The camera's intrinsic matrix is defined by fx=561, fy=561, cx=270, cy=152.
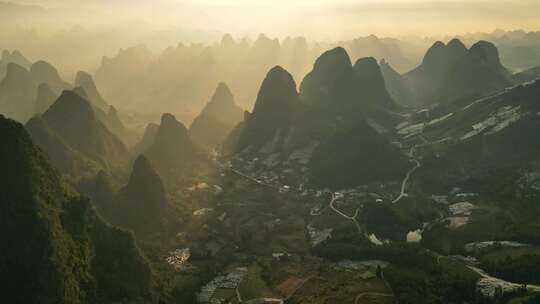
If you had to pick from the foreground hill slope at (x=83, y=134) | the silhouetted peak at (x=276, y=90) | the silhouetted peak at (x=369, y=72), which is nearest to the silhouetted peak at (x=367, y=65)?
the silhouetted peak at (x=369, y=72)

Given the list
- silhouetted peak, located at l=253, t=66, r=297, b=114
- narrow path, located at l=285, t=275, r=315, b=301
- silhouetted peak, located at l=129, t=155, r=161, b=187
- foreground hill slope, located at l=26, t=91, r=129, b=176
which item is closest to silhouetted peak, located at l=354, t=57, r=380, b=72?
silhouetted peak, located at l=253, t=66, r=297, b=114

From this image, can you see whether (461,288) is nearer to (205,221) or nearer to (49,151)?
(205,221)

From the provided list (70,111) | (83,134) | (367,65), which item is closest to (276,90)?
(367,65)

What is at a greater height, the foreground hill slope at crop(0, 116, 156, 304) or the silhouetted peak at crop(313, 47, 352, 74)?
the silhouetted peak at crop(313, 47, 352, 74)

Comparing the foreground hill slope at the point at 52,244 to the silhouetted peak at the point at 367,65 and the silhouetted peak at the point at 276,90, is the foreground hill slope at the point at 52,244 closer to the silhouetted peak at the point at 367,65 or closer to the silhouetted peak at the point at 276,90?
the silhouetted peak at the point at 276,90

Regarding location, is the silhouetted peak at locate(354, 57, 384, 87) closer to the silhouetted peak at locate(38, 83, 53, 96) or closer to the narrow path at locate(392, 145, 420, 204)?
the narrow path at locate(392, 145, 420, 204)

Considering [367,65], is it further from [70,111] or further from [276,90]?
[70,111]

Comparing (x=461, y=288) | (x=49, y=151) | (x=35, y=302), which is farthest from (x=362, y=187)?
(x=35, y=302)

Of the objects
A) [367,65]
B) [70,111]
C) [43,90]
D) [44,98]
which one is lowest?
[44,98]
